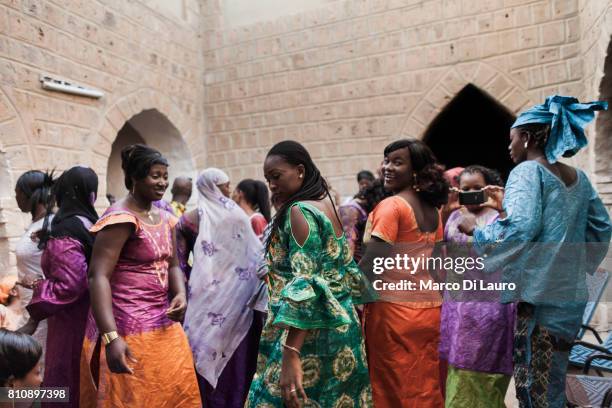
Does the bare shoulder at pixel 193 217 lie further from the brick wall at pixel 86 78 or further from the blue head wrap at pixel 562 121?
the brick wall at pixel 86 78

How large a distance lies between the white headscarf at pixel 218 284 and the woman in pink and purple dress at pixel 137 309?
1.89ft

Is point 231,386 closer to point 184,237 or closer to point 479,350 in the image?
point 184,237

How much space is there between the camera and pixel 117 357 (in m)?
2.02

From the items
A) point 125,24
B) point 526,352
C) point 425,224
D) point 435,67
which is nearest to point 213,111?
point 125,24

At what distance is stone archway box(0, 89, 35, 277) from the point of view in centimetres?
514

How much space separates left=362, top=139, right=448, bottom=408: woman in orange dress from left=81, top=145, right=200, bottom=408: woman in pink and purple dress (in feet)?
3.04

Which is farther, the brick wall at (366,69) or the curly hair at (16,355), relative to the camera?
the brick wall at (366,69)

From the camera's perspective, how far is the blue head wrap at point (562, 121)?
2.04m

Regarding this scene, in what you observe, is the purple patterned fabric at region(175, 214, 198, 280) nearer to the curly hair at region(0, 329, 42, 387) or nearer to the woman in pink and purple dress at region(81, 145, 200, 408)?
the woman in pink and purple dress at region(81, 145, 200, 408)

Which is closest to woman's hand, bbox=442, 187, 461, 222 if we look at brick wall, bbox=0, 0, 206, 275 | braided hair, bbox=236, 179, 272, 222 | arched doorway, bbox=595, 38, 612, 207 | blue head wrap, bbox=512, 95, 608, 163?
blue head wrap, bbox=512, 95, 608, 163

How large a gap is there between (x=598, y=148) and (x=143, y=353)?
5.04 m

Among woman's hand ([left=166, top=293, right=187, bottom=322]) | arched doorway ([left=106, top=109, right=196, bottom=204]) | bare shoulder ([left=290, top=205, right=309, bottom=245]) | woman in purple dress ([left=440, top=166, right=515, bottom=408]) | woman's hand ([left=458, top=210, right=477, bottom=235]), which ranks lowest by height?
woman in purple dress ([left=440, top=166, right=515, bottom=408])

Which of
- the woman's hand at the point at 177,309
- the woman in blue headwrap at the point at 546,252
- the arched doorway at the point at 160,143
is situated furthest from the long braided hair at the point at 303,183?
the arched doorway at the point at 160,143

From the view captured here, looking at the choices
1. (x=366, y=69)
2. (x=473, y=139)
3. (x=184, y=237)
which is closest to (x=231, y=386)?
(x=184, y=237)
